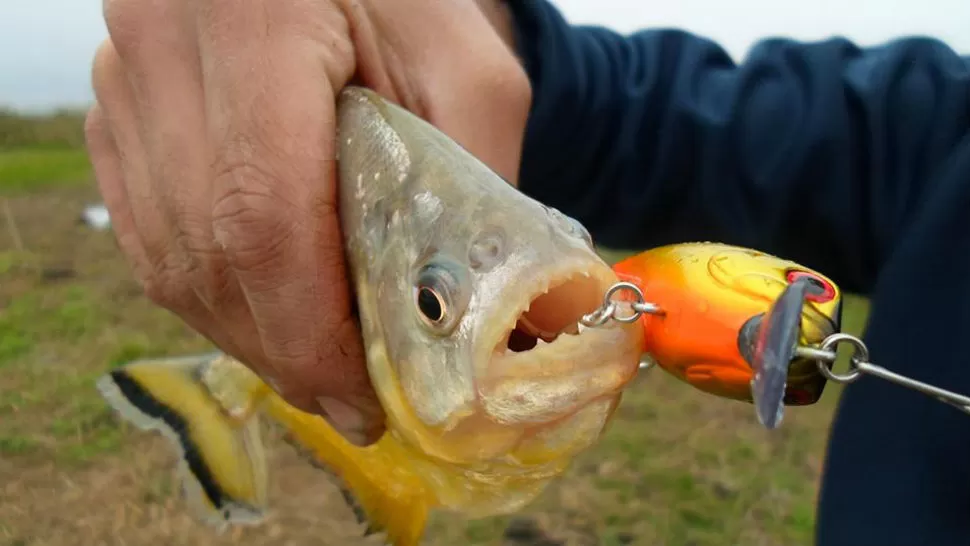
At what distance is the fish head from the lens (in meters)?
0.89

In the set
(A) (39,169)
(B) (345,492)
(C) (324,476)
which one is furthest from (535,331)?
(A) (39,169)

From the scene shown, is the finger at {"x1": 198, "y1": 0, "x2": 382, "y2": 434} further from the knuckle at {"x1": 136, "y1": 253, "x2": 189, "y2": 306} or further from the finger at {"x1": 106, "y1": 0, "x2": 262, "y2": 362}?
the knuckle at {"x1": 136, "y1": 253, "x2": 189, "y2": 306}

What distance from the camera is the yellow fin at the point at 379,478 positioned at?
1.38 m

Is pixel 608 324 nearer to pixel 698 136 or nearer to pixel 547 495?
pixel 698 136

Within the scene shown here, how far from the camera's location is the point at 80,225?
6.48m

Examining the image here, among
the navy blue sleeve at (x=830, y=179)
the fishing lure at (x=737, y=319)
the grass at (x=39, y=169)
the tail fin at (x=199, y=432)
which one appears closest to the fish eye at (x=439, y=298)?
the fishing lure at (x=737, y=319)

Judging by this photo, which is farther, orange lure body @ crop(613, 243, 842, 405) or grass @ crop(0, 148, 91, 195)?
grass @ crop(0, 148, 91, 195)

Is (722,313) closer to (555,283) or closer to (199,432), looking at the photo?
(555,283)

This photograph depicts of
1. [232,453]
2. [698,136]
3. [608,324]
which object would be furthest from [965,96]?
[232,453]

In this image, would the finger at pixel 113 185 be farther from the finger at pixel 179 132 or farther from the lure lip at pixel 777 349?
the lure lip at pixel 777 349

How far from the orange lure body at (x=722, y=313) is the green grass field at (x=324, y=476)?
174 cm

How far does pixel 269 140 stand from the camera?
1.13 m

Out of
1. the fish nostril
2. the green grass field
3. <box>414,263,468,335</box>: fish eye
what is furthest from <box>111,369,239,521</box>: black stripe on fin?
the green grass field

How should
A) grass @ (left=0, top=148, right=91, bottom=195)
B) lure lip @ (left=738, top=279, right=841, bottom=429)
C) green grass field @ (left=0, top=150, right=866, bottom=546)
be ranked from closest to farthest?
lure lip @ (left=738, top=279, right=841, bottom=429), green grass field @ (left=0, top=150, right=866, bottom=546), grass @ (left=0, top=148, right=91, bottom=195)
